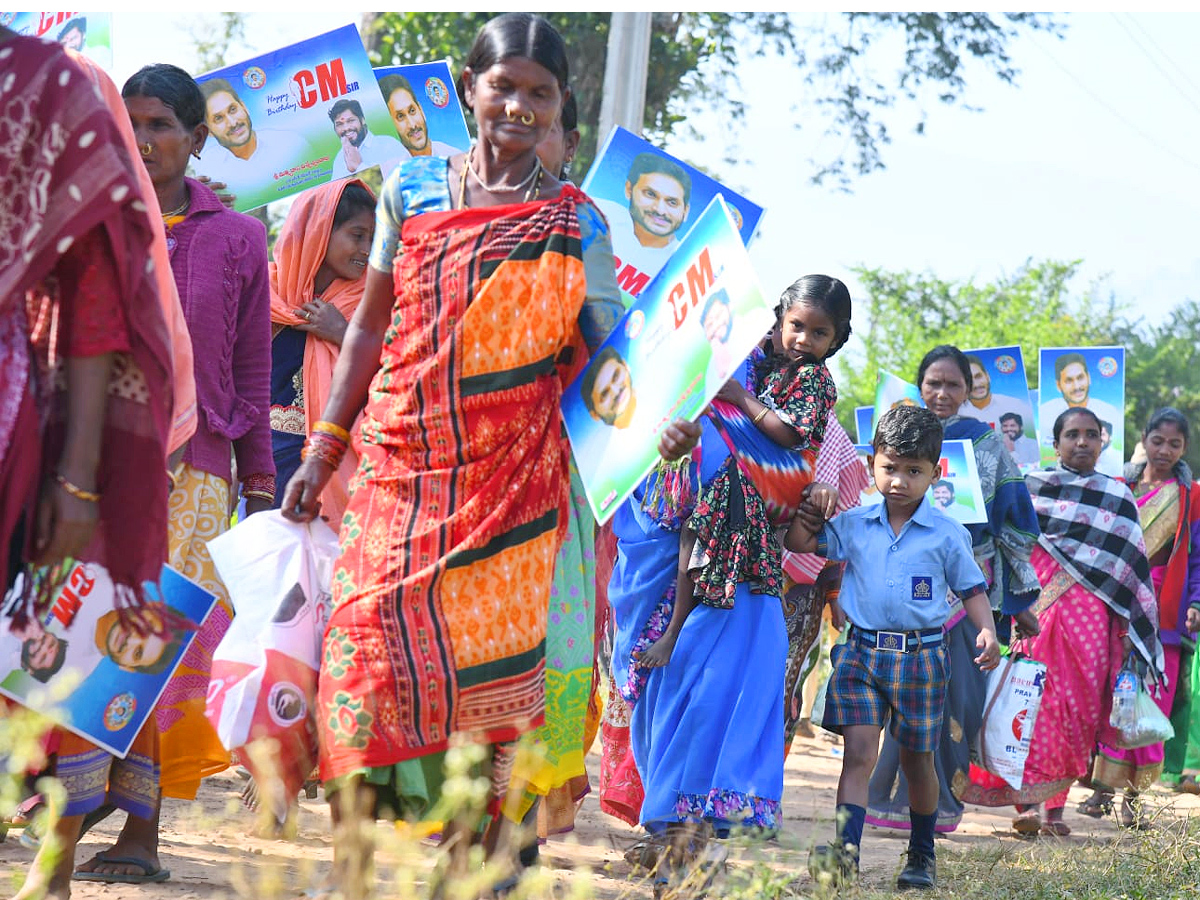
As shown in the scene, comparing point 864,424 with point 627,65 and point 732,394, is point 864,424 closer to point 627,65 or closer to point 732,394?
point 627,65

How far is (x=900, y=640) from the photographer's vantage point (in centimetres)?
542

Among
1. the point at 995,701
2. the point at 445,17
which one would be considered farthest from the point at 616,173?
the point at 445,17

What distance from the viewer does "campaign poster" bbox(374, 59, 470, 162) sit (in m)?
6.85

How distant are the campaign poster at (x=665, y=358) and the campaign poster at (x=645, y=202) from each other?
2.38m

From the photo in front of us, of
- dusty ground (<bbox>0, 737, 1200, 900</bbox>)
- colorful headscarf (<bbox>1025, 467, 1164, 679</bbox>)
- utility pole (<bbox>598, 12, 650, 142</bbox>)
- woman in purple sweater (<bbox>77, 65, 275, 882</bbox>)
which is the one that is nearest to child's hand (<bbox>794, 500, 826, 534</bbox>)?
dusty ground (<bbox>0, 737, 1200, 900</bbox>)

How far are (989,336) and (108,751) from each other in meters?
37.7

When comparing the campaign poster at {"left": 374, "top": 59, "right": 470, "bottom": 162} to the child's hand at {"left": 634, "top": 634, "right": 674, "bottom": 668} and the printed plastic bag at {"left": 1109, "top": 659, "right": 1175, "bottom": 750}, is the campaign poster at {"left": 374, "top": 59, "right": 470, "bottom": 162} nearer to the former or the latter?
the child's hand at {"left": 634, "top": 634, "right": 674, "bottom": 668}

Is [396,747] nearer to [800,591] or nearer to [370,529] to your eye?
[370,529]

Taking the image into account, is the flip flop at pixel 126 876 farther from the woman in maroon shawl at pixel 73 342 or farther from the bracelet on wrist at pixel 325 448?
the woman in maroon shawl at pixel 73 342

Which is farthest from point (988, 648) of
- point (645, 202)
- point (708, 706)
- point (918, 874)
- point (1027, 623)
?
point (645, 202)

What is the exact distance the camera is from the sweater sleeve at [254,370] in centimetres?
491

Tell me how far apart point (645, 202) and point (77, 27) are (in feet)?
7.18

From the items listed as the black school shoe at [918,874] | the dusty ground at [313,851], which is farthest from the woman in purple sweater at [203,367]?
the black school shoe at [918,874]

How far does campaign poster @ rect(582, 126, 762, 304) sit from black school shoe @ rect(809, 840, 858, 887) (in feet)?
7.37
